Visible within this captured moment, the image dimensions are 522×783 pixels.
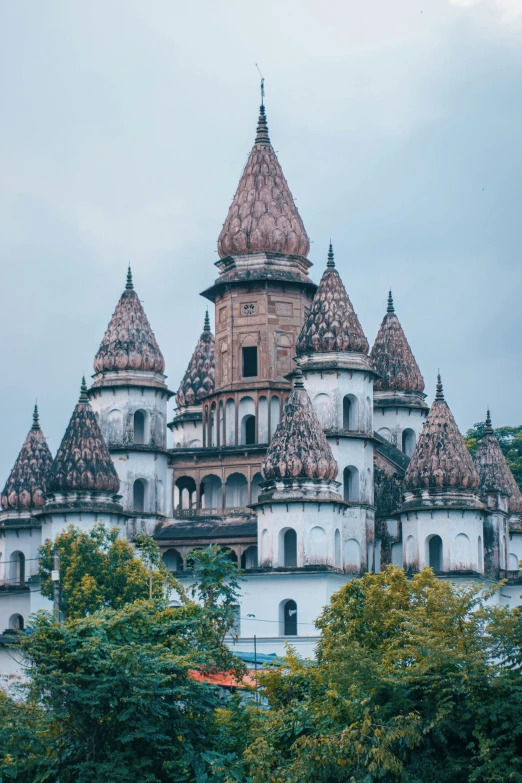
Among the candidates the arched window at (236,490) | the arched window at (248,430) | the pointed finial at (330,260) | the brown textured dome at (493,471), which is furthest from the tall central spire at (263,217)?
the brown textured dome at (493,471)

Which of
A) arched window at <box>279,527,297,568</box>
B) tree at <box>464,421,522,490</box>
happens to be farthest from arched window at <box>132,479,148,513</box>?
tree at <box>464,421,522,490</box>

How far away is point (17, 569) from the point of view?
233 ft

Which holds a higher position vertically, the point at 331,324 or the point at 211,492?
the point at 331,324

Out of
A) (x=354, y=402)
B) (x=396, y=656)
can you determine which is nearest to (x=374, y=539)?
(x=354, y=402)

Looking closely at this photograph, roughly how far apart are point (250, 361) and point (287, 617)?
11.3 m

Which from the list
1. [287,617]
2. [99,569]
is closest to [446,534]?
[287,617]

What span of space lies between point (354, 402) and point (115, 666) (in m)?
27.7

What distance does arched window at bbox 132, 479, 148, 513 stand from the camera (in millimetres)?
67125

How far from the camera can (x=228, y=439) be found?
68.6 meters

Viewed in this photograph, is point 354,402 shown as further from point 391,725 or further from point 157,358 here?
point 391,725

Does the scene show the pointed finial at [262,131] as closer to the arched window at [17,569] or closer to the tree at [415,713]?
the arched window at [17,569]

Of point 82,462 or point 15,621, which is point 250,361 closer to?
point 82,462

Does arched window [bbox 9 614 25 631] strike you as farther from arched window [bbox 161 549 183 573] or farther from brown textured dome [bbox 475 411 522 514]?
brown textured dome [bbox 475 411 522 514]

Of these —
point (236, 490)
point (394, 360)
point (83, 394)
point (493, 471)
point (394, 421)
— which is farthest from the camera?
point (394, 360)
